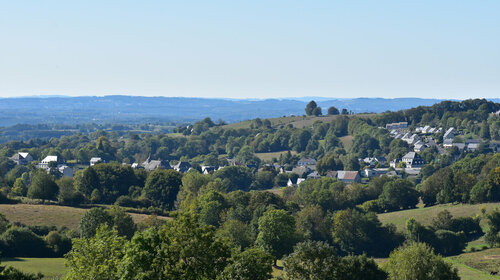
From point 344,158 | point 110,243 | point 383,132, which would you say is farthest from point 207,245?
point 383,132

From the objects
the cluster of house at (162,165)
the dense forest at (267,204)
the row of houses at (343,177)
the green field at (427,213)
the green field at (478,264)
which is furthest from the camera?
the cluster of house at (162,165)

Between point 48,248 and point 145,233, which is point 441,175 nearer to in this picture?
point 48,248

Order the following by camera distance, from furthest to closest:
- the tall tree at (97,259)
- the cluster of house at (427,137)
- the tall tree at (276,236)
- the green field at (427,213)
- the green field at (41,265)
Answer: the cluster of house at (427,137) < the green field at (427,213) < the tall tree at (276,236) < the green field at (41,265) < the tall tree at (97,259)

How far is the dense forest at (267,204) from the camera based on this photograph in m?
31.4

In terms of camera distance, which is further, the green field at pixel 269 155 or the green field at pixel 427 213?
the green field at pixel 269 155

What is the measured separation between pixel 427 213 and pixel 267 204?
20.2 metres

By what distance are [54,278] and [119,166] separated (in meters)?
62.7

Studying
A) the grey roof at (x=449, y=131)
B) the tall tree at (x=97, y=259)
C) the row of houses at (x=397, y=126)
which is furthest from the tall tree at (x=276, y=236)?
the row of houses at (x=397, y=126)

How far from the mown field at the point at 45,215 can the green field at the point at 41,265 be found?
1461 centimetres

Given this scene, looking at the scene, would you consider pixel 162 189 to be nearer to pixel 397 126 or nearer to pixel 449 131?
pixel 449 131

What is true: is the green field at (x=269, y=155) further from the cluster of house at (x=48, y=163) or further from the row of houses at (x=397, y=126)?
the cluster of house at (x=48, y=163)

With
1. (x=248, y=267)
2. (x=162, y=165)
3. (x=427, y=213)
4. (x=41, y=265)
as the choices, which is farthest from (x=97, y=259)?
(x=162, y=165)

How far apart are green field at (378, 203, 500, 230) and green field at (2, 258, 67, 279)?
137 ft

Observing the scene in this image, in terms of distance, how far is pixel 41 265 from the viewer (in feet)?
152
